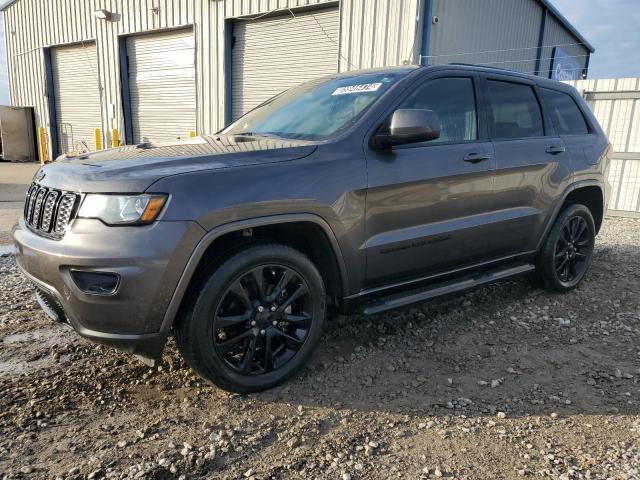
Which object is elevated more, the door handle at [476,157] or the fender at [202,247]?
the door handle at [476,157]

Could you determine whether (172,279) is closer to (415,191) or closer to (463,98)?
(415,191)

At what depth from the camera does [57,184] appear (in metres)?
2.53

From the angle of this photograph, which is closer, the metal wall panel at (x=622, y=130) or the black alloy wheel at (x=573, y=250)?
the black alloy wheel at (x=573, y=250)

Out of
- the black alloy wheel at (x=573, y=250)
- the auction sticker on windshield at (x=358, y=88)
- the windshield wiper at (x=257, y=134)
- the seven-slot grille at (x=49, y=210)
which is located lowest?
the black alloy wheel at (x=573, y=250)

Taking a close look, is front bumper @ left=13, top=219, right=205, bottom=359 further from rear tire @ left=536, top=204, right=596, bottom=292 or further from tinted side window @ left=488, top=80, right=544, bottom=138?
rear tire @ left=536, top=204, right=596, bottom=292

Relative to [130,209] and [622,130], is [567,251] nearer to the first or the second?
[130,209]

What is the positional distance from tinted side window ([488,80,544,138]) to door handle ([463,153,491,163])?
0.26 metres

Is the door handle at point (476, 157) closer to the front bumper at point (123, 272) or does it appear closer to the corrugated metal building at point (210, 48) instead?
the front bumper at point (123, 272)

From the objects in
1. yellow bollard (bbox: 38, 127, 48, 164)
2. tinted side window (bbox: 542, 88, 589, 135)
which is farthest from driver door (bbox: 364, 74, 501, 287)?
yellow bollard (bbox: 38, 127, 48, 164)

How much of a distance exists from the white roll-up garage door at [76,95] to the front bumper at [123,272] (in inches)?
586

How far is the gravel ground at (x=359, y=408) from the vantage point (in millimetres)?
2219

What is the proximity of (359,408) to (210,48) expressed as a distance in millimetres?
11427

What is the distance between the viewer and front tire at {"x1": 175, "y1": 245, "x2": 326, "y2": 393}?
2.48m

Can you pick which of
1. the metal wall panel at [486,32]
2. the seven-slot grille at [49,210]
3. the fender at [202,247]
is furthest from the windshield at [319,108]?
the metal wall panel at [486,32]
